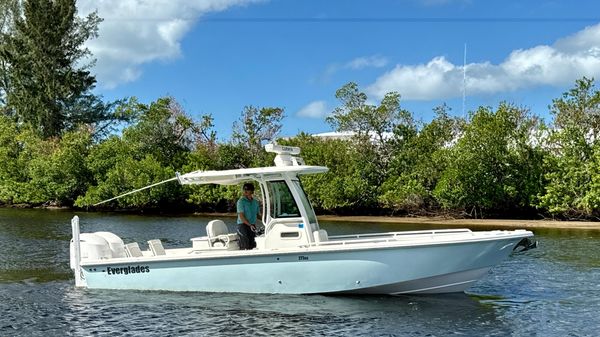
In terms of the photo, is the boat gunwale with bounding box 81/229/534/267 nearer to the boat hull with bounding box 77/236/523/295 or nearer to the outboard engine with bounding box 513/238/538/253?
the boat hull with bounding box 77/236/523/295

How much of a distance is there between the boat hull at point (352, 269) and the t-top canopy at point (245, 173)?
6.12 ft

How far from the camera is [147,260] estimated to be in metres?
16.2

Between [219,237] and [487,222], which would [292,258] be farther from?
[487,222]

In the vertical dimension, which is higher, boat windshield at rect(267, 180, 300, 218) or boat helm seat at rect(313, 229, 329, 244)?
boat windshield at rect(267, 180, 300, 218)

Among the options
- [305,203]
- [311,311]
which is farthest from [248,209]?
[311,311]

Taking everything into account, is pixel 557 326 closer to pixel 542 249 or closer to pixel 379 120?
pixel 542 249

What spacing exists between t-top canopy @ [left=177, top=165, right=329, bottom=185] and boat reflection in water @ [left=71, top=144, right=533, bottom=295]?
2cm

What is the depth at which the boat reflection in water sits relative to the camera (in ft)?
48.9

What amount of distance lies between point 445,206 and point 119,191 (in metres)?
28.0

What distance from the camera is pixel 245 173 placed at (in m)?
16.0

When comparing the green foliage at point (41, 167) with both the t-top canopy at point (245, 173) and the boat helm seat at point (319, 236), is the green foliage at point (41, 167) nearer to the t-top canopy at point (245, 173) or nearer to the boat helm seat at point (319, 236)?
the t-top canopy at point (245, 173)

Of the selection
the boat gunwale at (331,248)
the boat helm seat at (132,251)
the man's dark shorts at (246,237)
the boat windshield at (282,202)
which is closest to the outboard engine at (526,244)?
the boat gunwale at (331,248)

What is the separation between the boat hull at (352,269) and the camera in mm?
14883

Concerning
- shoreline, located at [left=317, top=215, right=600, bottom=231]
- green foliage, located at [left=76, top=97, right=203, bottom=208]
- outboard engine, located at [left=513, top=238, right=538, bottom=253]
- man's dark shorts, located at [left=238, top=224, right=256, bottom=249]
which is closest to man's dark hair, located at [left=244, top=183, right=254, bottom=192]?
man's dark shorts, located at [left=238, top=224, right=256, bottom=249]
